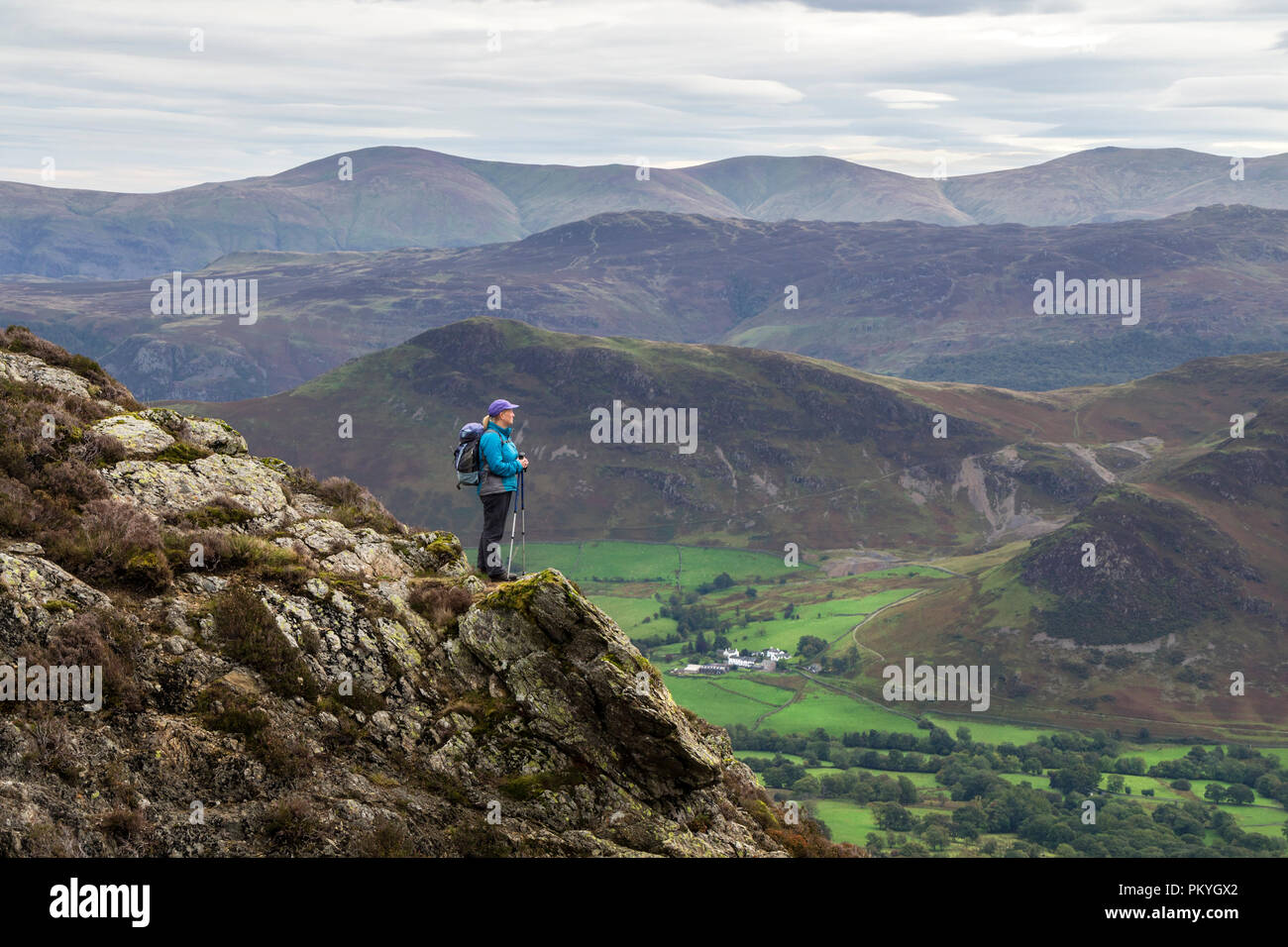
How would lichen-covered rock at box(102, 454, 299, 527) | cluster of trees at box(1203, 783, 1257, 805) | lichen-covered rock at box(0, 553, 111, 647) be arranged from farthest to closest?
cluster of trees at box(1203, 783, 1257, 805) → lichen-covered rock at box(102, 454, 299, 527) → lichen-covered rock at box(0, 553, 111, 647)

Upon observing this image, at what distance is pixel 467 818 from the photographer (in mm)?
18844

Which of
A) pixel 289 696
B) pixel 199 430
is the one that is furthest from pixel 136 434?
pixel 289 696

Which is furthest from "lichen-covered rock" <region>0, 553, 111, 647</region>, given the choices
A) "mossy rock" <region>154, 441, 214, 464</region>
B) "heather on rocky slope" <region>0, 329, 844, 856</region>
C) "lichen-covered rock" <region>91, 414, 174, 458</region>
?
"mossy rock" <region>154, 441, 214, 464</region>

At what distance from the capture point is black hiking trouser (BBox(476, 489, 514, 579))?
25906mm

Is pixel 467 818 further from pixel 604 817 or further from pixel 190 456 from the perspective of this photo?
pixel 190 456

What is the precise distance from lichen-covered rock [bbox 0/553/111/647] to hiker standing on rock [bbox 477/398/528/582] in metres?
9.20

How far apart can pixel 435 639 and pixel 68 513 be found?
26.4 feet

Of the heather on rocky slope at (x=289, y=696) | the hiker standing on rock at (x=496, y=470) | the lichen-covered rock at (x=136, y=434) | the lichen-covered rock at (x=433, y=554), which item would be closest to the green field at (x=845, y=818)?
the lichen-covered rock at (x=433, y=554)

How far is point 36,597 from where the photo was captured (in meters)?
18.3

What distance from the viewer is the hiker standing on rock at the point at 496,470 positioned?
25.6 m

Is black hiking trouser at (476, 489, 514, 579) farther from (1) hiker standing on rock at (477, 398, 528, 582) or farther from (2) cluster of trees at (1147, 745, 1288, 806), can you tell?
(2) cluster of trees at (1147, 745, 1288, 806)

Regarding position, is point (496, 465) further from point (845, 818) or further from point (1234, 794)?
point (1234, 794)

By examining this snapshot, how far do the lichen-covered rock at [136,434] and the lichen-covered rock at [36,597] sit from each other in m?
7.00
